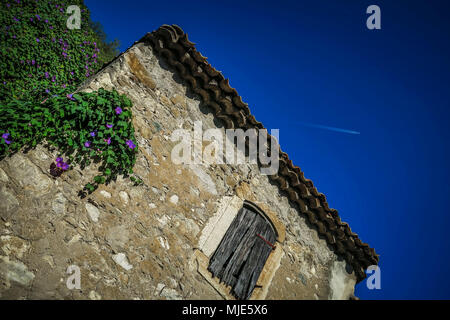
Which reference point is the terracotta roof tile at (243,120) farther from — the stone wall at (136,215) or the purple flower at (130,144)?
the purple flower at (130,144)

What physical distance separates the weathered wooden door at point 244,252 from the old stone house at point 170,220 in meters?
0.02

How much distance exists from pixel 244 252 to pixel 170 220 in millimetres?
1520

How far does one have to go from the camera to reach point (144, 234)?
8.50 ft

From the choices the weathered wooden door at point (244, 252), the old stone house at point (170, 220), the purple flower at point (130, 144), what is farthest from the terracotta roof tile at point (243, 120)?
the purple flower at point (130, 144)

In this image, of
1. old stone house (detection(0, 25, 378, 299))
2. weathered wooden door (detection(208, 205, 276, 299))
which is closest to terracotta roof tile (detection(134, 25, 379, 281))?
old stone house (detection(0, 25, 378, 299))

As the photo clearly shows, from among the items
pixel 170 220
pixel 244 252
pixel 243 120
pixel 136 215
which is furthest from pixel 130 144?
pixel 244 252

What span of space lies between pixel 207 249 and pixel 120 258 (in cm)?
121

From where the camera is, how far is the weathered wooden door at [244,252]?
3252 millimetres

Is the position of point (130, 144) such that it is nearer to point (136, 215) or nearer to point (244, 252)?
point (136, 215)

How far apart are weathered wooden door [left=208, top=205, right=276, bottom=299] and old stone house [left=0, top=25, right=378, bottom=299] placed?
21 millimetres

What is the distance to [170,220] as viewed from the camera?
2840 millimetres

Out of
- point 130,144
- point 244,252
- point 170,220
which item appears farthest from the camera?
point 244,252

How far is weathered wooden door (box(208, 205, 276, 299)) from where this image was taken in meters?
3.25
